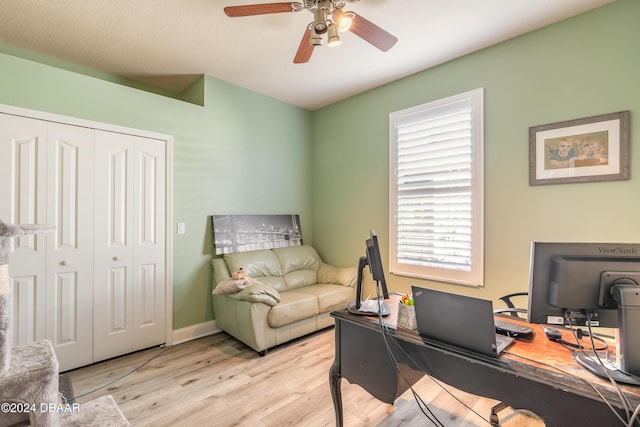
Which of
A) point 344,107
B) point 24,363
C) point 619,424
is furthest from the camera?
point 344,107

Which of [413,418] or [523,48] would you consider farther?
[523,48]

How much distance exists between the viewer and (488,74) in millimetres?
2723

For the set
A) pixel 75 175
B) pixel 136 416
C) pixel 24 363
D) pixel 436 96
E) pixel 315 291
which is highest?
pixel 436 96

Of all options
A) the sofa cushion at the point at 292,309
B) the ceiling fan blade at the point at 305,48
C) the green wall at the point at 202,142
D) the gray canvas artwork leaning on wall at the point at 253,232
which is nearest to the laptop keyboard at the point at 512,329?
the sofa cushion at the point at 292,309

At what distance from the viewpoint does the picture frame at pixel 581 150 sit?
2115 millimetres

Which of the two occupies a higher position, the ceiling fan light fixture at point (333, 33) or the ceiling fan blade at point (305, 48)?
the ceiling fan blade at point (305, 48)

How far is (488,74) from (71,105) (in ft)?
12.2

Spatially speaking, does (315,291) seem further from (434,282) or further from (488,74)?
(488,74)

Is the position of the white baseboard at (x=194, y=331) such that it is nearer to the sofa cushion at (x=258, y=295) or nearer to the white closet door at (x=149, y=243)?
the white closet door at (x=149, y=243)

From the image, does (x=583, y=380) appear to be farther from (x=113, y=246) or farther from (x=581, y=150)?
(x=113, y=246)

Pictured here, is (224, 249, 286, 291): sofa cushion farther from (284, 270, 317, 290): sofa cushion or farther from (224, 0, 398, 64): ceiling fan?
(224, 0, 398, 64): ceiling fan

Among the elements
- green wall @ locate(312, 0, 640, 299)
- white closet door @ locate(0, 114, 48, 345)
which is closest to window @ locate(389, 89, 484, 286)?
green wall @ locate(312, 0, 640, 299)

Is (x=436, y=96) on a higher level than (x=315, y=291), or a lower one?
higher

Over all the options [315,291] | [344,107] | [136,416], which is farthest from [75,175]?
[344,107]
